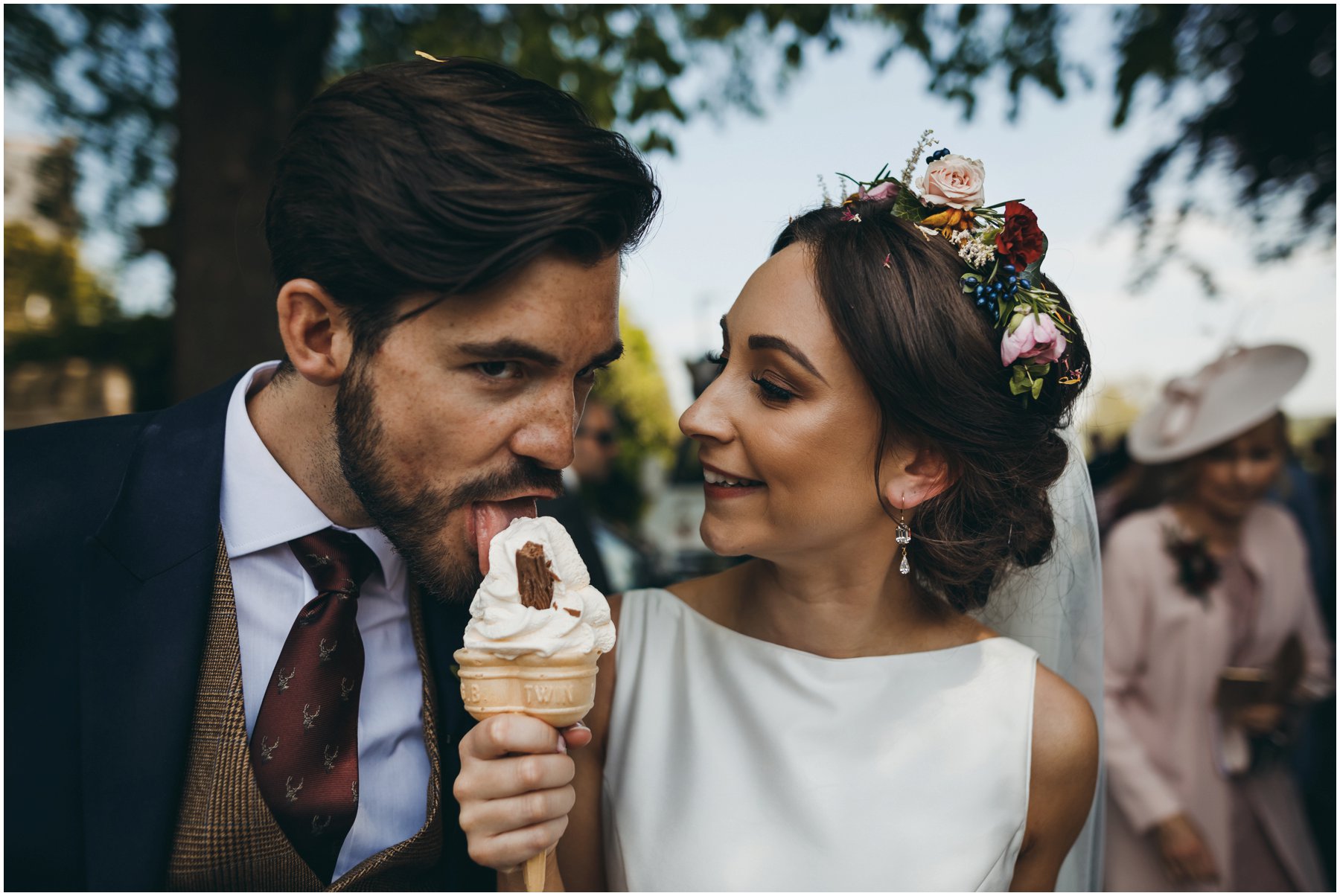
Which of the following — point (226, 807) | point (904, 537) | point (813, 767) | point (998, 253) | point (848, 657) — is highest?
point (998, 253)

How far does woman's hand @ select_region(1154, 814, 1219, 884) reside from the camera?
178 inches

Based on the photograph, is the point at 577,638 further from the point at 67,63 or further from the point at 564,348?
the point at 67,63

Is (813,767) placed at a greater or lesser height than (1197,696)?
greater

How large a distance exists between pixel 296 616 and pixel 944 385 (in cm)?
195

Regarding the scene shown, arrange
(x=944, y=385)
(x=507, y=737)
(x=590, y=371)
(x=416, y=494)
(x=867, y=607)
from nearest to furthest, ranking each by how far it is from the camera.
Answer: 1. (x=507, y=737)
2. (x=416, y=494)
3. (x=944, y=385)
4. (x=590, y=371)
5. (x=867, y=607)

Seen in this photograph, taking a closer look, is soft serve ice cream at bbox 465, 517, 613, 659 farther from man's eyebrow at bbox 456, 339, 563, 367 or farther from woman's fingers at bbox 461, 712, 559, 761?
man's eyebrow at bbox 456, 339, 563, 367

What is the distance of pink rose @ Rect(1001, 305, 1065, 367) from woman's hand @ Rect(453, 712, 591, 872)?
5.47 feet

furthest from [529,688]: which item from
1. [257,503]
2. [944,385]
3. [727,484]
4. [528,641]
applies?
[944,385]

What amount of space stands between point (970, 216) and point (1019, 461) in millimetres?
775

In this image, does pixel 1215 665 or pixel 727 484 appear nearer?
pixel 727 484

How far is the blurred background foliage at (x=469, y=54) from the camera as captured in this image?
512 cm

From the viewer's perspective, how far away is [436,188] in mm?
2387

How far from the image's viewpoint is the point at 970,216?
2760 millimetres

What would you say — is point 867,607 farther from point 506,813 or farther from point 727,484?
point 506,813
